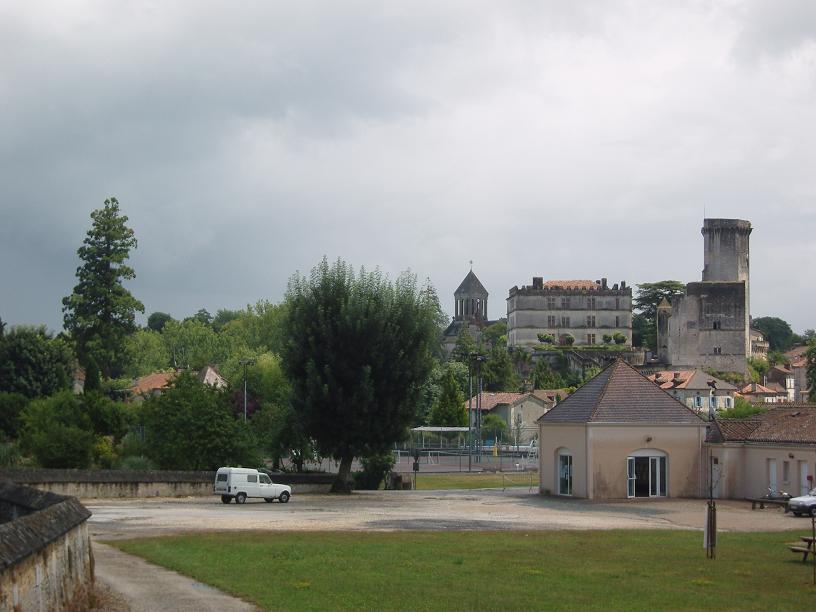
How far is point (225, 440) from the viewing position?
4991 centimetres

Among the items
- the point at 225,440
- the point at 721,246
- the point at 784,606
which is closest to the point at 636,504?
Result: the point at 225,440

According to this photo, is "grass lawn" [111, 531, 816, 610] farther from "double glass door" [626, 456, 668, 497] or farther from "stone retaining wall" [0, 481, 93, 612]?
"double glass door" [626, 456, 668, 497]

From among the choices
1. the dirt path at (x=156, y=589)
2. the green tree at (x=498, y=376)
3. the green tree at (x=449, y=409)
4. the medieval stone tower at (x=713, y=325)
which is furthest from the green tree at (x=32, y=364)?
the medieval stone tower at (x=713, y=325)

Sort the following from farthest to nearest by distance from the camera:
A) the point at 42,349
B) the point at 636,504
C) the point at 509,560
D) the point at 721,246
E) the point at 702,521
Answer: the point at 721,246, the point at 42,349, the point at 636,504, the point at 702,521, the point at 509,560

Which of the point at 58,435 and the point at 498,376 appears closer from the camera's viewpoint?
the point at 58,435

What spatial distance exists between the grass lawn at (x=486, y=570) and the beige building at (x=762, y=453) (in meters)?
15.6

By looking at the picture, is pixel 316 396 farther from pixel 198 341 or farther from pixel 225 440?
pixel 198 341

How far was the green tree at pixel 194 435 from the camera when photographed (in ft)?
163

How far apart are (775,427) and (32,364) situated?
1946 inches

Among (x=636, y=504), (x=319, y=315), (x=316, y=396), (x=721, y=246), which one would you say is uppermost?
(x=721, y=246)

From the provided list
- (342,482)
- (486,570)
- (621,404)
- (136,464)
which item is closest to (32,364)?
(136,464)

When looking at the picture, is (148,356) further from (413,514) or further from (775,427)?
(413,514)

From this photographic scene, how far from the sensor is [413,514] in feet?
124

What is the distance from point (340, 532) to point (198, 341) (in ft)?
386
